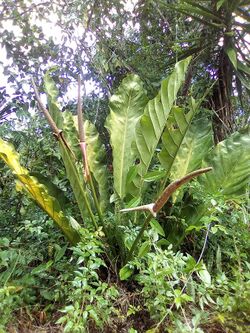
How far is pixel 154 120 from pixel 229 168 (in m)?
0.44

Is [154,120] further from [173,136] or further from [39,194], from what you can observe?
[39,194]

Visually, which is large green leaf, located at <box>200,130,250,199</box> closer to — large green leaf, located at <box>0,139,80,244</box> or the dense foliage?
the dense foliage

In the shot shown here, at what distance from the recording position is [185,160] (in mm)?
1769

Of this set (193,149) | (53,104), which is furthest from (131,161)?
(53,104)

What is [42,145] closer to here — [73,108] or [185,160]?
[73,108]

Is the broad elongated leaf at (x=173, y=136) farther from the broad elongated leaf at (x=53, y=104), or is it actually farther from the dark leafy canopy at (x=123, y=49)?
the dark leafy canopy at (x=123, y=49)

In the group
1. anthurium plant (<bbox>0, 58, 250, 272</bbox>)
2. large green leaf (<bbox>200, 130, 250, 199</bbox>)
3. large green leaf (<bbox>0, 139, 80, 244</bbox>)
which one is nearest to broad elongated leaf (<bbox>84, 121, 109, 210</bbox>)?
anthurium plant (<bbox>0, 58, 250, 272</bbox>)

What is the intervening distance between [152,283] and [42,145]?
3.79 feet

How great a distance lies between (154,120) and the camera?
159cm

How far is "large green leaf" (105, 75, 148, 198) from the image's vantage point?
167 centimetres

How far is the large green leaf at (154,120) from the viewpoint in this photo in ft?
5.14

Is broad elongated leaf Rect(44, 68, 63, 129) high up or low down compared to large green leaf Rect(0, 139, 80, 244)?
up

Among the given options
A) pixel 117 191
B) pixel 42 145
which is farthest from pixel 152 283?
pixel 42 145

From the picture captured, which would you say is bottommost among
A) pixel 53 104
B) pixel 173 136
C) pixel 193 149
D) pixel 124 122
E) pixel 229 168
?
pixel 229 168
